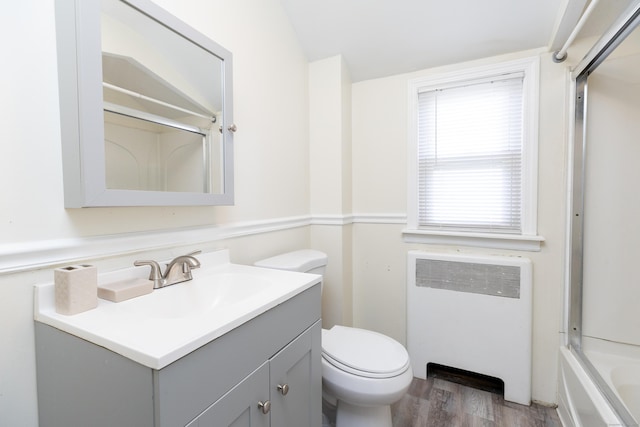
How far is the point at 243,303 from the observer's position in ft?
2.67

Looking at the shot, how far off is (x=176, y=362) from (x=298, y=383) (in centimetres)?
54

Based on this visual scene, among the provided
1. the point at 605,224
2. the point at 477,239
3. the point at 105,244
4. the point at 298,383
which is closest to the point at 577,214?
the point at 605,224

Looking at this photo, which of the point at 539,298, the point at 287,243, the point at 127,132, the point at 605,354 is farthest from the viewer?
the point at 287,243

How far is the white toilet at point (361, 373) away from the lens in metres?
1.17

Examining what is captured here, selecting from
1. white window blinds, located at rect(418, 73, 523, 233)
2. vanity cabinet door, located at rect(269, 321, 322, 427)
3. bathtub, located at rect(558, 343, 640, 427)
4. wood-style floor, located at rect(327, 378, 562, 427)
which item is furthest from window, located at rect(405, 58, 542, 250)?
vanity cabinet door, located at rect(269, 321, 322, 427)

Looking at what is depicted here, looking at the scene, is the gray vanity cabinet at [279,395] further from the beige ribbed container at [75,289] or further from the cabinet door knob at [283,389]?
the beige ribbed container at [75,289]

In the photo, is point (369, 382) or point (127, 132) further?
point (369, 382)

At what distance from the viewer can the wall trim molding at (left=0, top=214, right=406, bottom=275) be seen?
72cm

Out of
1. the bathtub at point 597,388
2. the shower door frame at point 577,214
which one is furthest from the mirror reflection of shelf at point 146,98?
the bathtub at point 597,388

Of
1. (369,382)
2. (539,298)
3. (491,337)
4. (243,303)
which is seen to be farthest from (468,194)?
(243,303)

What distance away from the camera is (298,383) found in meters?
0.98

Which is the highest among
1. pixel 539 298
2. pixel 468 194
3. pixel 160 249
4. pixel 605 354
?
pixel 468 194

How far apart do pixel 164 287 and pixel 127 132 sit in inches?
20.5

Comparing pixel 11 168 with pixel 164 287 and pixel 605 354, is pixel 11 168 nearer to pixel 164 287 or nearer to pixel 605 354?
pixel 164 287
